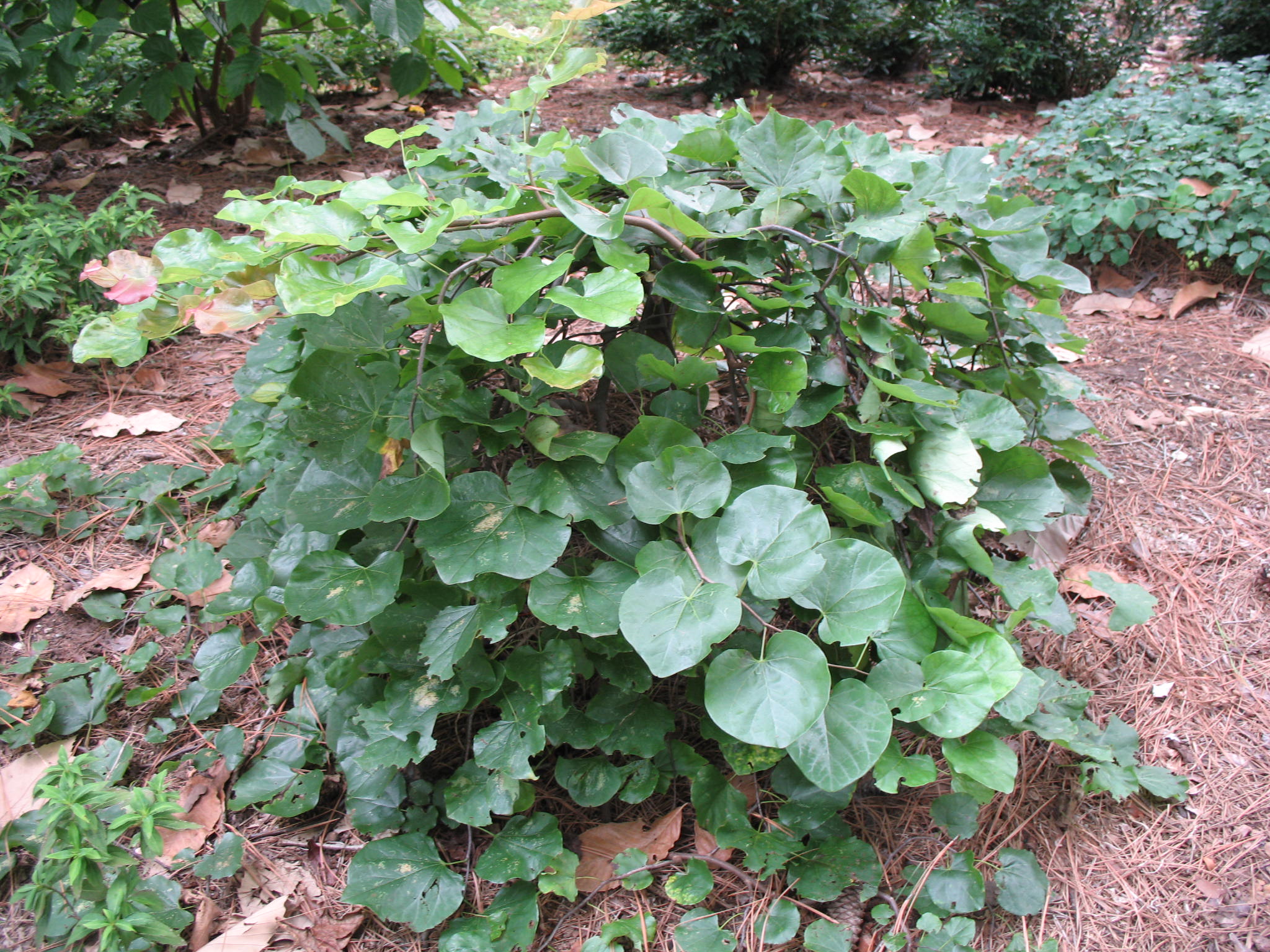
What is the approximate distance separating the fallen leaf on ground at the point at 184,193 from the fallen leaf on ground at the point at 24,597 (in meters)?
1.74

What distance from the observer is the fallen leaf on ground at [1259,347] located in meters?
2.35

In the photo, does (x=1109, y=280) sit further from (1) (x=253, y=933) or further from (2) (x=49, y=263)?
(2) (x=49, y=263)

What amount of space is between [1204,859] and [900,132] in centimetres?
381

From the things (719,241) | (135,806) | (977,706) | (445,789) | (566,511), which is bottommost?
(445,789)

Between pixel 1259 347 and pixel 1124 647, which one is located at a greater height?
pixel 1259 347

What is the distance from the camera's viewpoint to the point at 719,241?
4.11 feet

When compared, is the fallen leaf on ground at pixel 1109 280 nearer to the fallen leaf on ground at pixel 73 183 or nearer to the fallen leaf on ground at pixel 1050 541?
the fallen leaf on ground at pixel 1050 541

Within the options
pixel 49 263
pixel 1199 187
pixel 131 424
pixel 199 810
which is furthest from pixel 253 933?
pixel 1199 187

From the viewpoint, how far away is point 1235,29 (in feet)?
16.3

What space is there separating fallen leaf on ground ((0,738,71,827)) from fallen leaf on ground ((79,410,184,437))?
0.95 meters

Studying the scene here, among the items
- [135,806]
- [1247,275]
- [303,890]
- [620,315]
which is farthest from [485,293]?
[1247,275]

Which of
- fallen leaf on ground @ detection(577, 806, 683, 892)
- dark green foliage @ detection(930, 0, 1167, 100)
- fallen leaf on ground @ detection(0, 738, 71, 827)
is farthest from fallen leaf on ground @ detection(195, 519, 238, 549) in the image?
dark green foliage @ detection(930, 0, 1167, 100)

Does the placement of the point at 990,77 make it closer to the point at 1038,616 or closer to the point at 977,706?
the point at 1038,616

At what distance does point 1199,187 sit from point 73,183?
161 inches
